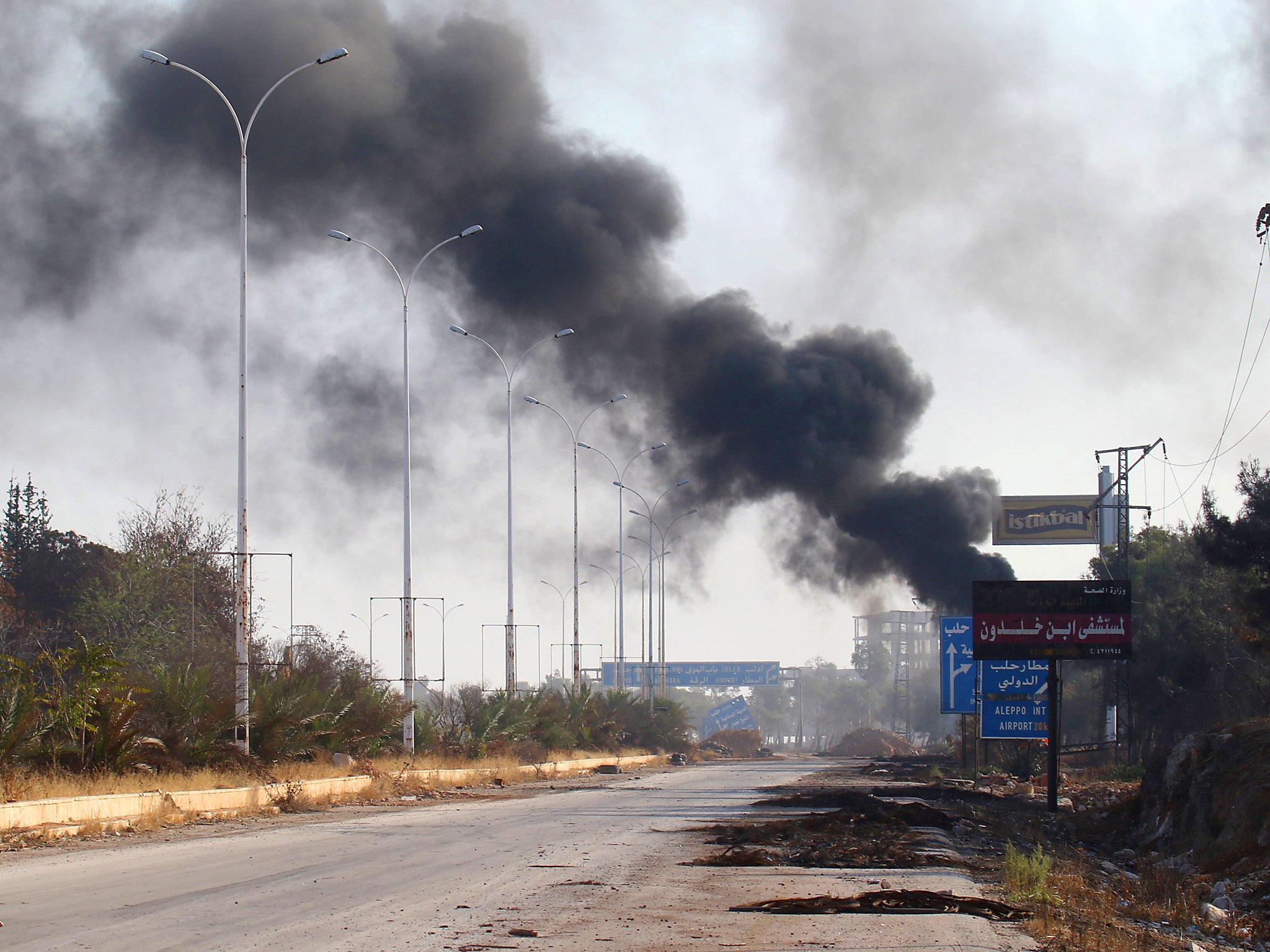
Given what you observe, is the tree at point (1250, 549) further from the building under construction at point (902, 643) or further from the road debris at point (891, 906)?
the building under construction at point (902, 643)

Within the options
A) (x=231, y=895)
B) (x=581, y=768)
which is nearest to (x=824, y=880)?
(x=231, y=895)

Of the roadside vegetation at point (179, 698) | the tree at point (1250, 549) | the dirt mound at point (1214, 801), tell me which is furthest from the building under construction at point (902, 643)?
the dirt mound at point (1214, 801)

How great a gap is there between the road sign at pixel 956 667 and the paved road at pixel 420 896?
2395cm

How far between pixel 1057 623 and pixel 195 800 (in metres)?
16.6

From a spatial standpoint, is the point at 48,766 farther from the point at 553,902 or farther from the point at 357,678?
the point at 357,678

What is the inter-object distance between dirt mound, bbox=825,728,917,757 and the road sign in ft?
136

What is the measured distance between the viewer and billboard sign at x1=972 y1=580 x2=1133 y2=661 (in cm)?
2552

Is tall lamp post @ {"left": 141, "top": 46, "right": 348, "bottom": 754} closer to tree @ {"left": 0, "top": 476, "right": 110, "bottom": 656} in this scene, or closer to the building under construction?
tree @ {"left": 0, "top": 476, "right": 110, "bottom": 656}

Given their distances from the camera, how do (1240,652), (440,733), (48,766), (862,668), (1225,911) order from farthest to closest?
(862,668) → (1240,652) → (440,733) → (48,766) → (1225,911)

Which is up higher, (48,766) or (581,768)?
(48,766)

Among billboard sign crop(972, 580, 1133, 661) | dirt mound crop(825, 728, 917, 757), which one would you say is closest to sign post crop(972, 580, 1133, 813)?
billboard sign crop(972, 580, 1133, 661)

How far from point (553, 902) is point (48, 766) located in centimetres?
987

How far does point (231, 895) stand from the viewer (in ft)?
31.2

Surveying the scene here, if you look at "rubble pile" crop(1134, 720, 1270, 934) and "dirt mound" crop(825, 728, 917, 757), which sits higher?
"rubble pile" crop(1134, 720, 1270, 934)
